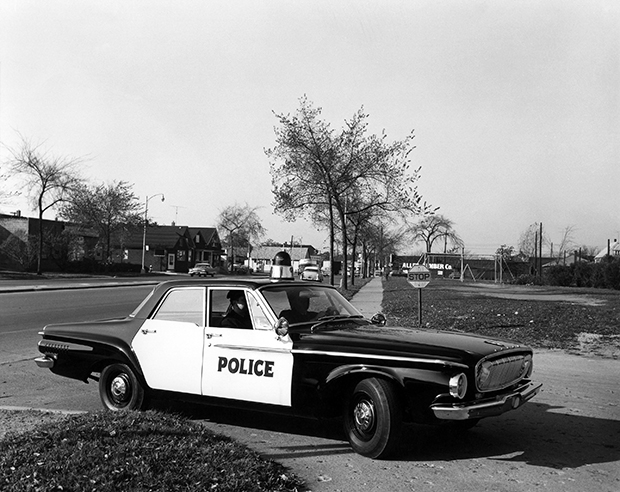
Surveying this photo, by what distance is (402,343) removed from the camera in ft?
16.7

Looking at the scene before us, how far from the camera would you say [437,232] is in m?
93.6

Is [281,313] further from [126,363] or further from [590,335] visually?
[590,335]

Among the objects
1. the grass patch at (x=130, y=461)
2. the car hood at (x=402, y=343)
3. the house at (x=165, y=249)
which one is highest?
the house at (x=165, y=249)

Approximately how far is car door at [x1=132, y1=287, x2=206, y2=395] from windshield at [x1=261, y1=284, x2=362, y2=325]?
2.42 feet

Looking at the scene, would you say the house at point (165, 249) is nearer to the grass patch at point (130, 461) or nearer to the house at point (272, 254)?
the house at point (272, 254)

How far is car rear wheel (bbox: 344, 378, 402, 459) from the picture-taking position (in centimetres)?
487

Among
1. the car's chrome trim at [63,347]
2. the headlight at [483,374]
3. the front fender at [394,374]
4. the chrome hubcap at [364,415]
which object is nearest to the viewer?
the front fender at [394,374]

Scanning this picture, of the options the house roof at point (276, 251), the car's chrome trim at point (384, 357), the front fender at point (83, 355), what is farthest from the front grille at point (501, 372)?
the house roof at point (276, 251)

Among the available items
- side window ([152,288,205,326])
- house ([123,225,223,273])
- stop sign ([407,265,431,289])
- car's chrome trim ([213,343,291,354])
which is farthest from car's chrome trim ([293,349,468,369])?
house ([123,225,223,273])

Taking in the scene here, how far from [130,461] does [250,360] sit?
150 cm

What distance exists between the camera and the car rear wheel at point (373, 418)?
4.87 metres

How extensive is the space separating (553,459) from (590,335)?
9.46 m

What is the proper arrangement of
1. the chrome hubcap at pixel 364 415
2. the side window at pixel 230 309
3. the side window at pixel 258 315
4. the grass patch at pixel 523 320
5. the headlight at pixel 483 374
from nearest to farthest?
the headlight at pixel 483 374 → the chrome hubcap at pixel 364 415 → the side window at pixel 258 315 → the side window at pixel 230 309 → the grass patch at pixel 523 320

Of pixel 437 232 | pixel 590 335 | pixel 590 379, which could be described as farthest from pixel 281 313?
pixel 437 232
